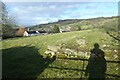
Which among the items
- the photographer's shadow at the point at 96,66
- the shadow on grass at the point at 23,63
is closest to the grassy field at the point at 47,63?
the shadow on grass at the point at 23,63

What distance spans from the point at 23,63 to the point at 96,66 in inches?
184

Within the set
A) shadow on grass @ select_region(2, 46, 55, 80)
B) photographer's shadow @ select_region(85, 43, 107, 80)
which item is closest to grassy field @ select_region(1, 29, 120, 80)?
shadow on grass @ select_region(2, 46, 55, 80)

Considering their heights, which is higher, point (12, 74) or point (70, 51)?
point (70, 51)

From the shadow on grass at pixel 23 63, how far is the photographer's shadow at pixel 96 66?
254cm

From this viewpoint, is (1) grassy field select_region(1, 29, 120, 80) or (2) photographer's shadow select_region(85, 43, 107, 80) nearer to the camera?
(2) photographer's shadow select_region(85, 43, 107, 80)

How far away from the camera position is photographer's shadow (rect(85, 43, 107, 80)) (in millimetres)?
11852

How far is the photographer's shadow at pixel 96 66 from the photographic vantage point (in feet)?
38.9

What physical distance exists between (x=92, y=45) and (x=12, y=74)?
6966mm

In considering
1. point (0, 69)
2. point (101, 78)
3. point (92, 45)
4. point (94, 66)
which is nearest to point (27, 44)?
point (92, 45)

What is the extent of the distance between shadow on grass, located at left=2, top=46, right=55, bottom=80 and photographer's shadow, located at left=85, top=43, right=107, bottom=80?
2541mm

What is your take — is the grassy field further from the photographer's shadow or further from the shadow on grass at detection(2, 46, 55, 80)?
the photographer's shadow

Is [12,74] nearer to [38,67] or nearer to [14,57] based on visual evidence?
[38,67]

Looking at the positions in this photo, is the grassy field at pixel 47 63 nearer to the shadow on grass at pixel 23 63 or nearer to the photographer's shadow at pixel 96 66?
the shadow on grass at pixel 23 63

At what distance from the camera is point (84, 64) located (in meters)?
13.7
